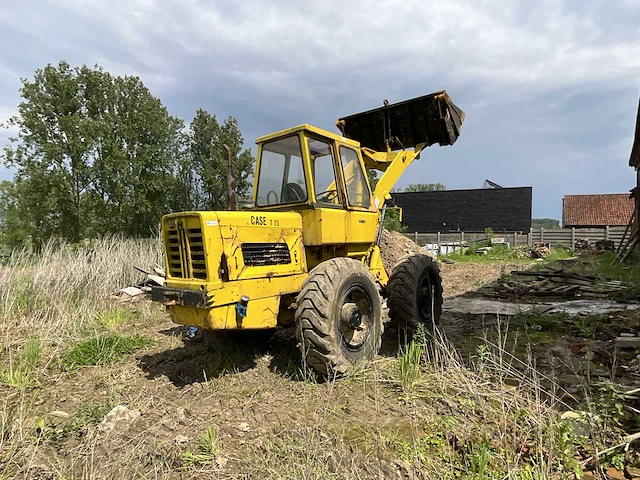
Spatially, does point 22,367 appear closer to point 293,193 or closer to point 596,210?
point 293,193

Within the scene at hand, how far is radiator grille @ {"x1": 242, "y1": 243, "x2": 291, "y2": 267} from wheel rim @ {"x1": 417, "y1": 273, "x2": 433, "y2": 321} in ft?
7.15

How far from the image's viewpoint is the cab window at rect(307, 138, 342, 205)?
4.92 meters

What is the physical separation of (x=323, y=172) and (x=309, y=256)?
1032 millimetres

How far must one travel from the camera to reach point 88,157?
19.5 m

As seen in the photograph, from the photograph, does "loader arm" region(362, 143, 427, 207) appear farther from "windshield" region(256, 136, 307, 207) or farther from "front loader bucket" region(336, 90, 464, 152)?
"windshield" region(256, 136, 307, 207)

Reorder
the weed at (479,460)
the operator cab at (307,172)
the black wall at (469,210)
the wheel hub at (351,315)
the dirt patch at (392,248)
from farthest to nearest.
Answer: the black wall at (469,210), the dirt patch at (392,248), the operator cab at (307,172), the wheel hub at (351,315), the weed at (479,460)

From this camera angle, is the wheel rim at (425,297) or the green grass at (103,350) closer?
the green grass at (103,350)

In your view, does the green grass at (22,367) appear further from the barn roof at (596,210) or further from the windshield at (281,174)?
the barn roof at (596,210)

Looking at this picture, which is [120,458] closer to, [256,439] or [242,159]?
[256,439]

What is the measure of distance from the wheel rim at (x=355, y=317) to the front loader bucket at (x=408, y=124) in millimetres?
2966

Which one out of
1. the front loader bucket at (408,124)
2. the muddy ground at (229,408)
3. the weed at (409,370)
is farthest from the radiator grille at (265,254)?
the front loader bucket at (408,124)

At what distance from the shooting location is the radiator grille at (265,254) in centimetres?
424

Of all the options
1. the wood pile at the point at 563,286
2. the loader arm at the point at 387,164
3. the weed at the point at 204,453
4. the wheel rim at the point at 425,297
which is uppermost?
the loader arm at the point at 387,164

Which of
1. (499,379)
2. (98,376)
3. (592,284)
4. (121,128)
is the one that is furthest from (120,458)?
(121,128)
